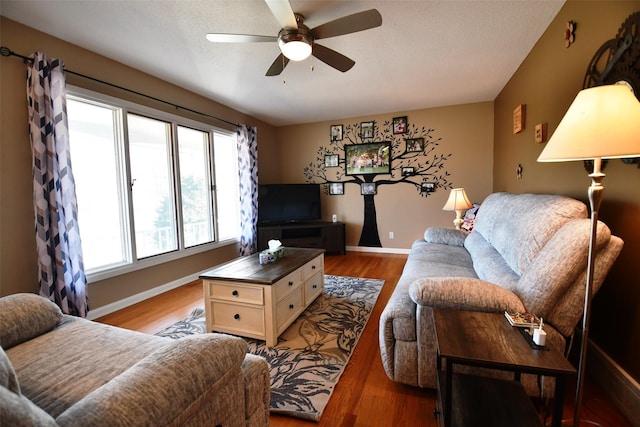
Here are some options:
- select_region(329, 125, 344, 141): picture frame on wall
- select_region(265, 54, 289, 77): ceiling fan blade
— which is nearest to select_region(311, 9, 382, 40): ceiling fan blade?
select_region(265, 54, 289, 77): ceiling fan blade

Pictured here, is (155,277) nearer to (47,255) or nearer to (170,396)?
(47,255)

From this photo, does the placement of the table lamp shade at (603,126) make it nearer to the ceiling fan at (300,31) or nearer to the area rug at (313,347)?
the ceiling fan at (300,31)

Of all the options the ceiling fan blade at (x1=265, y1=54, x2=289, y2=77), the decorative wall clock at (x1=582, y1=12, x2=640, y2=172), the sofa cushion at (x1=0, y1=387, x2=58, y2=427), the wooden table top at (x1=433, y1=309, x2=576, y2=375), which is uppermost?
the ceiling fan blade at (x1=265, y1=54, x2=289, y2=77)

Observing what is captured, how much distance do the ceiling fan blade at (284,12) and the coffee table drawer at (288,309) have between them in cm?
194

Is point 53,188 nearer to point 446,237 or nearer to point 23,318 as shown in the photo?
point 23,318

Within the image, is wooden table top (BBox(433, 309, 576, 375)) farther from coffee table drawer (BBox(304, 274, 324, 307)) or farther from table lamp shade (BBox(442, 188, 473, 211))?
table lamp shade (BBox(442, 188, 473, 211))

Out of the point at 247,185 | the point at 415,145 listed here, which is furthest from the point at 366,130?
the point at 247,185

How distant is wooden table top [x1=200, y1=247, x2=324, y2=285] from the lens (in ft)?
6.50

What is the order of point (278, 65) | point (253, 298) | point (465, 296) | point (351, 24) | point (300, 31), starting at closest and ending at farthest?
1. point (465, 296)
2. point (351, 24)
3. point (300, 31)
4. point (253, 298)
5. point (278, 65)

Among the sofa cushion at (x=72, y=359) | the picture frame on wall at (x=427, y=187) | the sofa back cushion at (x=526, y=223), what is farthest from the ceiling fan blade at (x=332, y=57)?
the picture frame on wall at (x=427, y=187)

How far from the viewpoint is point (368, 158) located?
4828 mm

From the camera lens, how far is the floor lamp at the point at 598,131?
36.7 inches

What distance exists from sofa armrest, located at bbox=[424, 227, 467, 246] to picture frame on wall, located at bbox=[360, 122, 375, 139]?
7.43 feet

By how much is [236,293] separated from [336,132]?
3.72m
